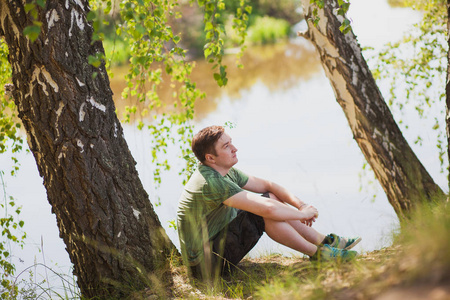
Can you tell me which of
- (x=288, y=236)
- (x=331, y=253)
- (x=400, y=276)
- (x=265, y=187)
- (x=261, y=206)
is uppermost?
(x=265, y=187)

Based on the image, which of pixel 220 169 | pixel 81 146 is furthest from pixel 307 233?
pixel 81 146

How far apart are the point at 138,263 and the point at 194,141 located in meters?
0.68

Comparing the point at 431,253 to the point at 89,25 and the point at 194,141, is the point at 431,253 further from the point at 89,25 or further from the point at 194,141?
the point at 89,25

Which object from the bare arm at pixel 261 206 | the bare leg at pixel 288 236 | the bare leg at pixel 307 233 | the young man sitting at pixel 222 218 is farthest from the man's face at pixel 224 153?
the bare leg at pixel 307 233

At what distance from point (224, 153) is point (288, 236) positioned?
0.53 meters

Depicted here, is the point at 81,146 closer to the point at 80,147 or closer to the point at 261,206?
the point at 80,147

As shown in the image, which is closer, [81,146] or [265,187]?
[81,146]

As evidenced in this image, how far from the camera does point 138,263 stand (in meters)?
2.61

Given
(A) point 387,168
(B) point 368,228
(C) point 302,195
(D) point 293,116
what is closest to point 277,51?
(D) point 293,116

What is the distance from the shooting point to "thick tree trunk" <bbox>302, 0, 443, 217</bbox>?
10.4 feet

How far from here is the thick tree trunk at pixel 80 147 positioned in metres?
2.43

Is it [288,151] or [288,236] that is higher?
[288,151]

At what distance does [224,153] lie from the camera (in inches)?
108

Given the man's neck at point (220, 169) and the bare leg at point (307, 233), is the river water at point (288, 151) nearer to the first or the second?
the bare leg at point (307, 233)
